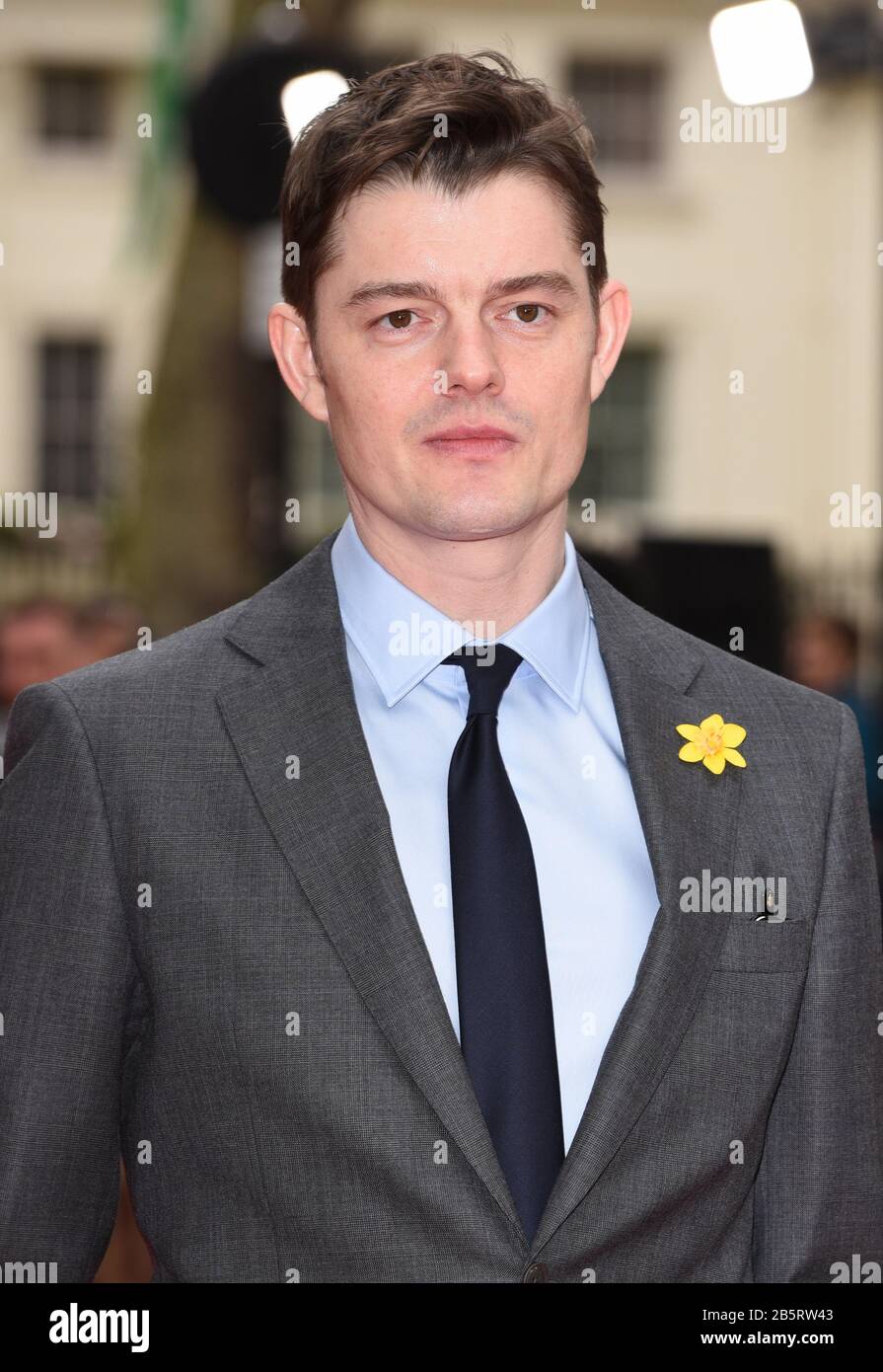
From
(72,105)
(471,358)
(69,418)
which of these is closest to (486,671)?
(471,358)

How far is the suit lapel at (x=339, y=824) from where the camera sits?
2.18m

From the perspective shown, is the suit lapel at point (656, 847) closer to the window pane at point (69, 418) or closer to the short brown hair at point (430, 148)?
the short brown hair at point (430, 148)

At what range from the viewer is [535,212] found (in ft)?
7.90

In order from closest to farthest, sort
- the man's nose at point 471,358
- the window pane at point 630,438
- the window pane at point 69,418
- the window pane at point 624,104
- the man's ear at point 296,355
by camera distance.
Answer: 1. the man's nose at point 471,358
2. the man's ear at point 296,355
3. the window pane at point 630,438
4. the window pane at point 624,104
5. the window pane at point 69,418

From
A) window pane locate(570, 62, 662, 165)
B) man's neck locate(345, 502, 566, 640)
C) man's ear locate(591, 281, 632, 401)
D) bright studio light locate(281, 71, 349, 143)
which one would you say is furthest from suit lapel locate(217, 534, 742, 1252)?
window pane locate(570, 62, 662, 165)

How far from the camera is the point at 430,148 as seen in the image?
Answer: 238 cm

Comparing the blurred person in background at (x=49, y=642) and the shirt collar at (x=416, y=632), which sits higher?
the blurred person in background at (x=49, y=642)

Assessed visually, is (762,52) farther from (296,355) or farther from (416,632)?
(416,632)

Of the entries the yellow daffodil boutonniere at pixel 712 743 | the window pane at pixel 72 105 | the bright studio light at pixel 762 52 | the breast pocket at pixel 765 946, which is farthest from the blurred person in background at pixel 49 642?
the window pane at pixel 72 105

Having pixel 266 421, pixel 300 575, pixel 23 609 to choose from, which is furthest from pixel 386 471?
pixel 266 421

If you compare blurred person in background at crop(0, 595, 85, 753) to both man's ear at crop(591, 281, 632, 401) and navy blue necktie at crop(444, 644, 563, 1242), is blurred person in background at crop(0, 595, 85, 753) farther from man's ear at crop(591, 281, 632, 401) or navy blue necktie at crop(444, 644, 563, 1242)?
navy blue necktie at crop(444, 644, 563, 1242)

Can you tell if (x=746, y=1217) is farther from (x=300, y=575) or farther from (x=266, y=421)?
(x=266, y=421)

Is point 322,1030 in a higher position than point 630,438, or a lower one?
lower

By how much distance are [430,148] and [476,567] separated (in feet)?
1.81
